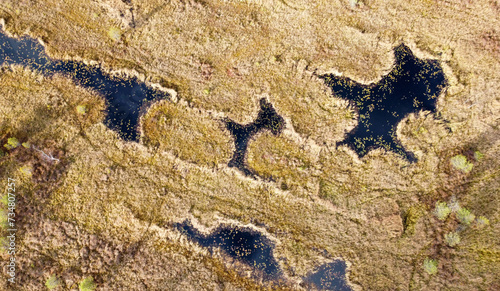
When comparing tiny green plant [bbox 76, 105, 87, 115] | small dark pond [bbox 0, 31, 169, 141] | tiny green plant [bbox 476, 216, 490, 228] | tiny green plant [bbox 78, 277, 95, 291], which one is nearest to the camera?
tiny green plant [bbox 476, 216, 490, 228]

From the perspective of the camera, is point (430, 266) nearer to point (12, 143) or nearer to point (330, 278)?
point (330, 278)

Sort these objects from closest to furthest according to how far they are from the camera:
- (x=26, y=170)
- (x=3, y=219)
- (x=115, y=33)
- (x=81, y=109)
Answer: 1. (x=3, y=219)
2. (x=26, y=170)
3. (x=81, y=109)
4. (x=115, y=33)

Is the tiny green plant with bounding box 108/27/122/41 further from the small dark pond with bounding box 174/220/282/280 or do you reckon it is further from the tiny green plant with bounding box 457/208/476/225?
the tiny green plant with bounding box 457/208/476/225

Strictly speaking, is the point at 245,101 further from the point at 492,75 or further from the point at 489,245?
the point at 489,245

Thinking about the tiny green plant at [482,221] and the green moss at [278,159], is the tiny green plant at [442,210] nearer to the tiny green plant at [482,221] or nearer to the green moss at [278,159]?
the tiny green plant at [482,221]

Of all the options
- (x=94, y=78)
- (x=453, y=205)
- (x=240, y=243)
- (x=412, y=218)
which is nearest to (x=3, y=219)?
(x=94, y=78)

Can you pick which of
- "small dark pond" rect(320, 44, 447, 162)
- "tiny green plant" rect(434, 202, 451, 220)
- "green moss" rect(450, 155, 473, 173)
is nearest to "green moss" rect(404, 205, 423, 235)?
"tiny green plant" rect(434, 202, 451, 220)
